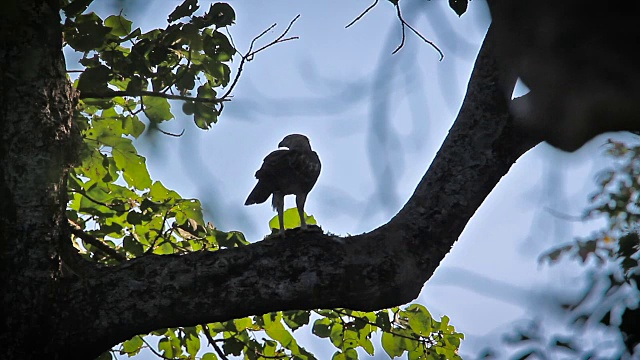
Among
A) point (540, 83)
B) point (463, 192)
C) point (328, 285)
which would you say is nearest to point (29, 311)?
point (328, 285)

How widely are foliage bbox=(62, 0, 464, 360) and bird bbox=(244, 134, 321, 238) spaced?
0.21 meters

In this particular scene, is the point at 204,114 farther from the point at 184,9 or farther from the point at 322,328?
the point at 322,328

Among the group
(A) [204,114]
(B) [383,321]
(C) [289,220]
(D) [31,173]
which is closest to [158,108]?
(A) [204,114]

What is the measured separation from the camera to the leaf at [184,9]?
12.3 feet

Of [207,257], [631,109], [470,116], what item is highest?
[470,116]

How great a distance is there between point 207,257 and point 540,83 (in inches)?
60.5

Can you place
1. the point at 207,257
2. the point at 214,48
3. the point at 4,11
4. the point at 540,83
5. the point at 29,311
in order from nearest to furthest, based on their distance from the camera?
the point at 4,11 → the point at 540,83 → the point at 29,311 → the point at 207,257 → the point at 214,48

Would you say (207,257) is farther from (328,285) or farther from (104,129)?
(104,129)

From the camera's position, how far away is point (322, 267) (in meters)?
3.11

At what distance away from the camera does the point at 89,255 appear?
14.1 ft

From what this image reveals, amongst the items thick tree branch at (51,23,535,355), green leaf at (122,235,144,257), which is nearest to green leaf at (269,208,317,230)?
green leaf at (122,235,144,257)

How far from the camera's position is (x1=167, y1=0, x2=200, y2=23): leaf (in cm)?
376

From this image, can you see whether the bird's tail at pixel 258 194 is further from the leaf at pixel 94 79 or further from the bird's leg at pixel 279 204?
the leaf at pixel 94 79

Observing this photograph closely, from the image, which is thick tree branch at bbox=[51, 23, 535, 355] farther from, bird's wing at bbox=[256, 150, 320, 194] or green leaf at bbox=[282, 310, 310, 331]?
green leaf at bbox=[282, 310, 310, 331]
